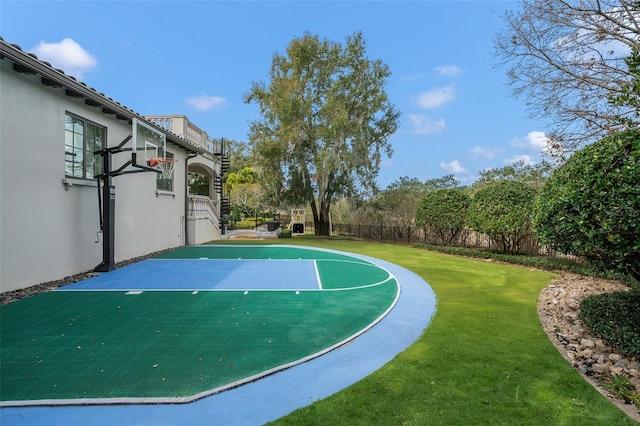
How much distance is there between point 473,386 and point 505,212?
982 cm

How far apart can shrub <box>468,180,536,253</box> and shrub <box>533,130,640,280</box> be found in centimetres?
668

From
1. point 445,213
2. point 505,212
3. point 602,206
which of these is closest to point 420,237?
point 445,213

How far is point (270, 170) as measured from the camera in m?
17.7

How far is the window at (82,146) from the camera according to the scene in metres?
7.23

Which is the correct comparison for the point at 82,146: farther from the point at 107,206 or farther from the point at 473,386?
the point at 473,386

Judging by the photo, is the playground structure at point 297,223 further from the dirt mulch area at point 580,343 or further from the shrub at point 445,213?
the dirt mulch area at point 580,343

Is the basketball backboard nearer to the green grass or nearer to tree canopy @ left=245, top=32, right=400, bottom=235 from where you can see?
tree canopy @ left=245, top=32, right=400, bottom=235

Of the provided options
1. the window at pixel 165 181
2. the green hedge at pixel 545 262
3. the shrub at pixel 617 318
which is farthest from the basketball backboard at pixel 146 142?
the green hedge at pixel 545 262

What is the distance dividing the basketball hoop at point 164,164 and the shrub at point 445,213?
36.4 ft

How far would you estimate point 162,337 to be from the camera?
161 inches

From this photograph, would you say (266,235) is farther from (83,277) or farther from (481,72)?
(481,72)

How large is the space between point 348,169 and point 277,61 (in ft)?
24.8

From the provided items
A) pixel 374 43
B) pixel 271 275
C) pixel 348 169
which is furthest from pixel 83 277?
pixel 374 43

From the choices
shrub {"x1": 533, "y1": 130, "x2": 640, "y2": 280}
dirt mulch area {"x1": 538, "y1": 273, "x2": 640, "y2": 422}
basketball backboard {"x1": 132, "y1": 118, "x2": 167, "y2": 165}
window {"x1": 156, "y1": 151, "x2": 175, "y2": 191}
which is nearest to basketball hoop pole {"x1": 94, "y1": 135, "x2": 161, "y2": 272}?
basketball backboard {"x1": 132, "y1": 118, "x2": 167, "y2": 165}
